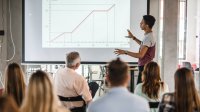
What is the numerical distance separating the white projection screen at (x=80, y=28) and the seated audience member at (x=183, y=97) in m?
3.16

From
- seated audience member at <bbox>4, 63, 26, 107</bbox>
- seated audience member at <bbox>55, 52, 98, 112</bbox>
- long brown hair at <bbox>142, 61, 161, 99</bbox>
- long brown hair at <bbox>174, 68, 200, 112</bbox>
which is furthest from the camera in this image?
seated audience member at <bbox>55, 52, 98, 112</bbox>

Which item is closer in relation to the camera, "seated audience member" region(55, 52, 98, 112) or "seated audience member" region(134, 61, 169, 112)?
"seated audience member" region(134, 61, 169, 112)

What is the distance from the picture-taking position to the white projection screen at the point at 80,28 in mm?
6020

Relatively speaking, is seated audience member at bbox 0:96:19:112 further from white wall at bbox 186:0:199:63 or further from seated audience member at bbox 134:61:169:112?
white wall at bbox 186:0:199:63

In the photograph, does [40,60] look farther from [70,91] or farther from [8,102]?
[8,102]

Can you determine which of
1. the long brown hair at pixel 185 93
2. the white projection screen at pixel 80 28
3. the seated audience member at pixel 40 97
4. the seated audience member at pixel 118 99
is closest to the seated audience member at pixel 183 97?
the long brown hair at pixel 185 93

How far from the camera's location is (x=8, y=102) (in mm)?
1769

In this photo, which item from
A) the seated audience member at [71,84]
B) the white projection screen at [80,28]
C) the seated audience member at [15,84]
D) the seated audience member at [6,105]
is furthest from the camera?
the white projection screen at [80,28]

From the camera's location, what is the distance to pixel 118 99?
2434 mm

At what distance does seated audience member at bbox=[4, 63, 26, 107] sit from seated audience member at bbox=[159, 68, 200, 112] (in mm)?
1246

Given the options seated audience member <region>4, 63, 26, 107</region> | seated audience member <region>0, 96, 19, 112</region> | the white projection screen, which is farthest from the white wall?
seated audience member <region>0, 96, 19, 112</region>

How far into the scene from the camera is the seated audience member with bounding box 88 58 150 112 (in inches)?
95.6

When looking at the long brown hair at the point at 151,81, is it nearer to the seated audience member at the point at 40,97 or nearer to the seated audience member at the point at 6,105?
the seated audience member at the point at 40,97

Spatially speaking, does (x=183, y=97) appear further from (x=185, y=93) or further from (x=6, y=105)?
(x=6, y=105)
